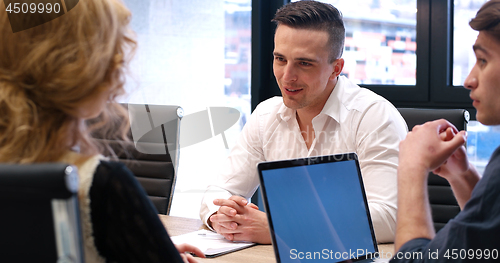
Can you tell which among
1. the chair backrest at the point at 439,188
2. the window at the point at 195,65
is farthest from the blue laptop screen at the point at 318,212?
the window at the point at 195,65

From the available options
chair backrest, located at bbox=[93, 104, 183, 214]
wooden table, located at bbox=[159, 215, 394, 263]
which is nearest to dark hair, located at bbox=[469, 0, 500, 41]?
wooden table, located at bbox=[159, 215, 394, 263]

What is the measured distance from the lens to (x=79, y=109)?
72cm

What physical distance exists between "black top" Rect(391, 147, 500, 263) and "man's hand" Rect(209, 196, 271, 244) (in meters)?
0.57

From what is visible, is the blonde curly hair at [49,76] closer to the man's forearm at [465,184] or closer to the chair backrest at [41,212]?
the chair backrest at [41,212]

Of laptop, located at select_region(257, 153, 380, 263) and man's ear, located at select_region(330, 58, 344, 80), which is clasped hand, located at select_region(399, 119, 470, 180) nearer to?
laptop, located at select_region(257, 153, 380, 263)

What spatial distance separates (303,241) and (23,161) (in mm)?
621

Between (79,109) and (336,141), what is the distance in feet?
3.99

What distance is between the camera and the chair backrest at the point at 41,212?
0.51 m

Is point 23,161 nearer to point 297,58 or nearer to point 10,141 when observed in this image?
point 10,141

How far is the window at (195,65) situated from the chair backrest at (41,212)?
2.83 meters

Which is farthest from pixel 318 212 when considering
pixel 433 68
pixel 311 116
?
pixel 433 68

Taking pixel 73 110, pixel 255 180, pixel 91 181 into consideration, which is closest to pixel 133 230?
pixel 91 181

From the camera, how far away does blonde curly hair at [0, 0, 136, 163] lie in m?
0.68

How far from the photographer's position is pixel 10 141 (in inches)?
27.3
